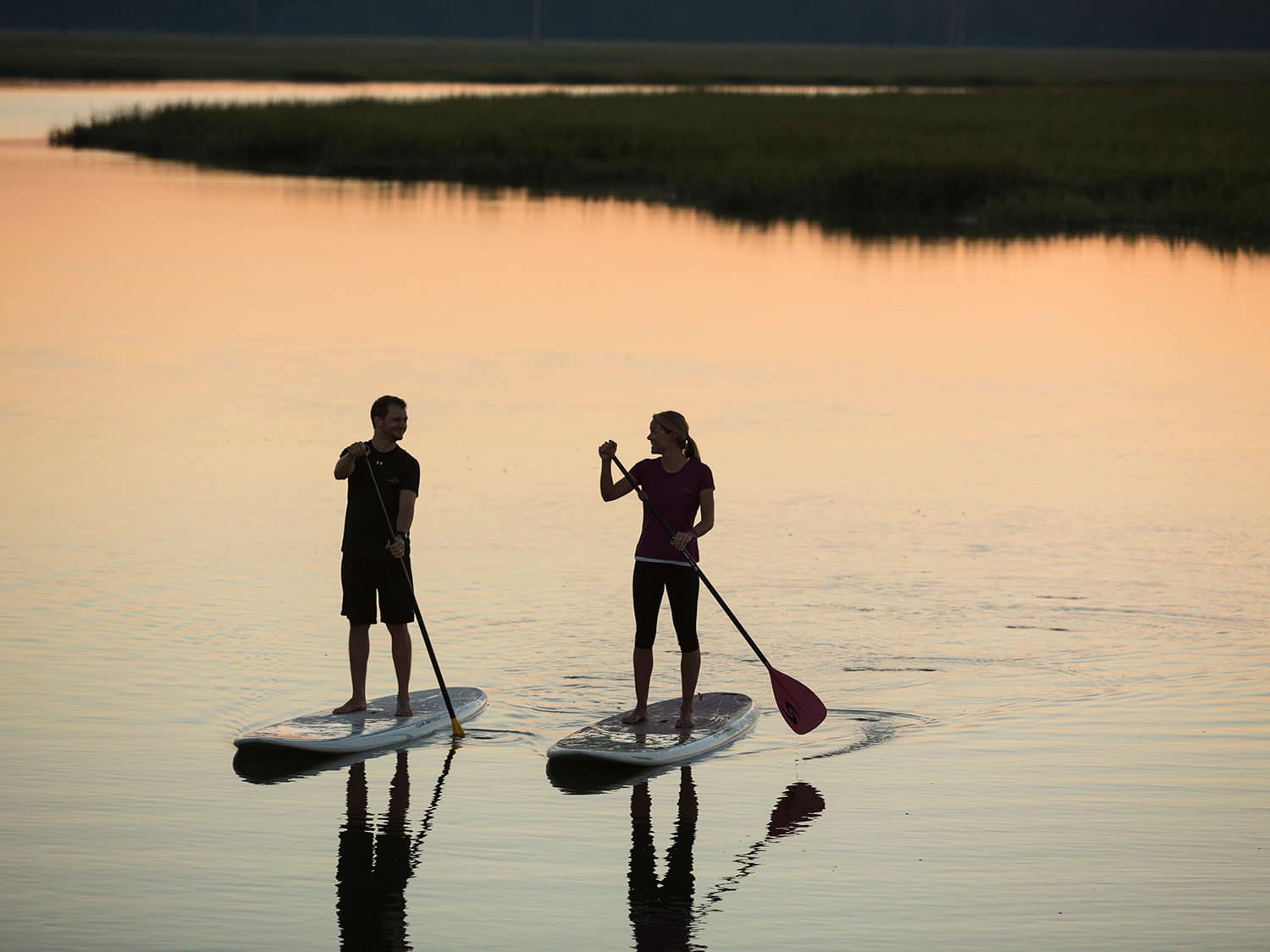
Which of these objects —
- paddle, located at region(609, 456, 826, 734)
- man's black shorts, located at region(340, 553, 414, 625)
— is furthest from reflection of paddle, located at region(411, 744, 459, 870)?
paddle, located at region(609, 456, 826, 734)

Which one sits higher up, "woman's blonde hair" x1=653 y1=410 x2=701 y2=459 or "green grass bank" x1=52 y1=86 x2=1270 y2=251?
"woman's blonde hair" x1=653 y1=410 x2=701 y2=459

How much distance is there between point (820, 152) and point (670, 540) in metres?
44.4

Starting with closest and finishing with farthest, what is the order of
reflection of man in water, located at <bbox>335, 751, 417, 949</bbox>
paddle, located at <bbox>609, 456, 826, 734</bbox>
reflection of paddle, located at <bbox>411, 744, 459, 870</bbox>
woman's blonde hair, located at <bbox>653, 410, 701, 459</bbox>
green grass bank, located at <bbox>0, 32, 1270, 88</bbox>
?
reflection of man in water, located at <bbox>335, 751, 417, 949</bbox> → reflection of paddle, located at <bbox>411, 744, 459, 870</bbox> → woman's blonde hair, located at <bbox>653, 410, 701, 459</bbox> → paddle, located at <bbox>609, 456, 826, 734</bbox> → green grass bank, located at <bbox>0, 32, 1270, 88</bbox>

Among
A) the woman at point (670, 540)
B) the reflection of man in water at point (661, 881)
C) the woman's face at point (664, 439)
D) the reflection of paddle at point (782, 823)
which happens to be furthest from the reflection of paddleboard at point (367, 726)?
the reflection of paddle at point (782, 823)

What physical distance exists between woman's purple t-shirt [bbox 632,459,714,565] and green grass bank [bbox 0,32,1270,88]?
4018 inches

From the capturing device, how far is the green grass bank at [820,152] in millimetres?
45625

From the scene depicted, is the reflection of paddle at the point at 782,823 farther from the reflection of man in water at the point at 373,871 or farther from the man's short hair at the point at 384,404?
the man's short hair at the point at 384,404

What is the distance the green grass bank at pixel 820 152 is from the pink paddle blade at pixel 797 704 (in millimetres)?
31717

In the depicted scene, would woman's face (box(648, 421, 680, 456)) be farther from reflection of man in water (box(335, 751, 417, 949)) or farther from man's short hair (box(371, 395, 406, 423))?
reflection of man in water (box(335, 751, 417, 949))

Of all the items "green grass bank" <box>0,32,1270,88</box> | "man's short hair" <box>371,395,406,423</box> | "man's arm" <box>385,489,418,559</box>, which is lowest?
"green grass bank" <box>0,32,1270,88</box>

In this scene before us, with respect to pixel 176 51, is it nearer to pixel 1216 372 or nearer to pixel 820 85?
pixel 820 85

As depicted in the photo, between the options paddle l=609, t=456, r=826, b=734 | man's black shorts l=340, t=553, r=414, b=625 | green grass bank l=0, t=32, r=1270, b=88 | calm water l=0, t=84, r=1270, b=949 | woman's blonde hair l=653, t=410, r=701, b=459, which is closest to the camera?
calm water l=0, t=84, r=1270, b=949

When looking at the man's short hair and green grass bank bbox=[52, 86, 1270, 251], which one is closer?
the man's short hair

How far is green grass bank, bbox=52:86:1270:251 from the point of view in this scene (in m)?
45.6
